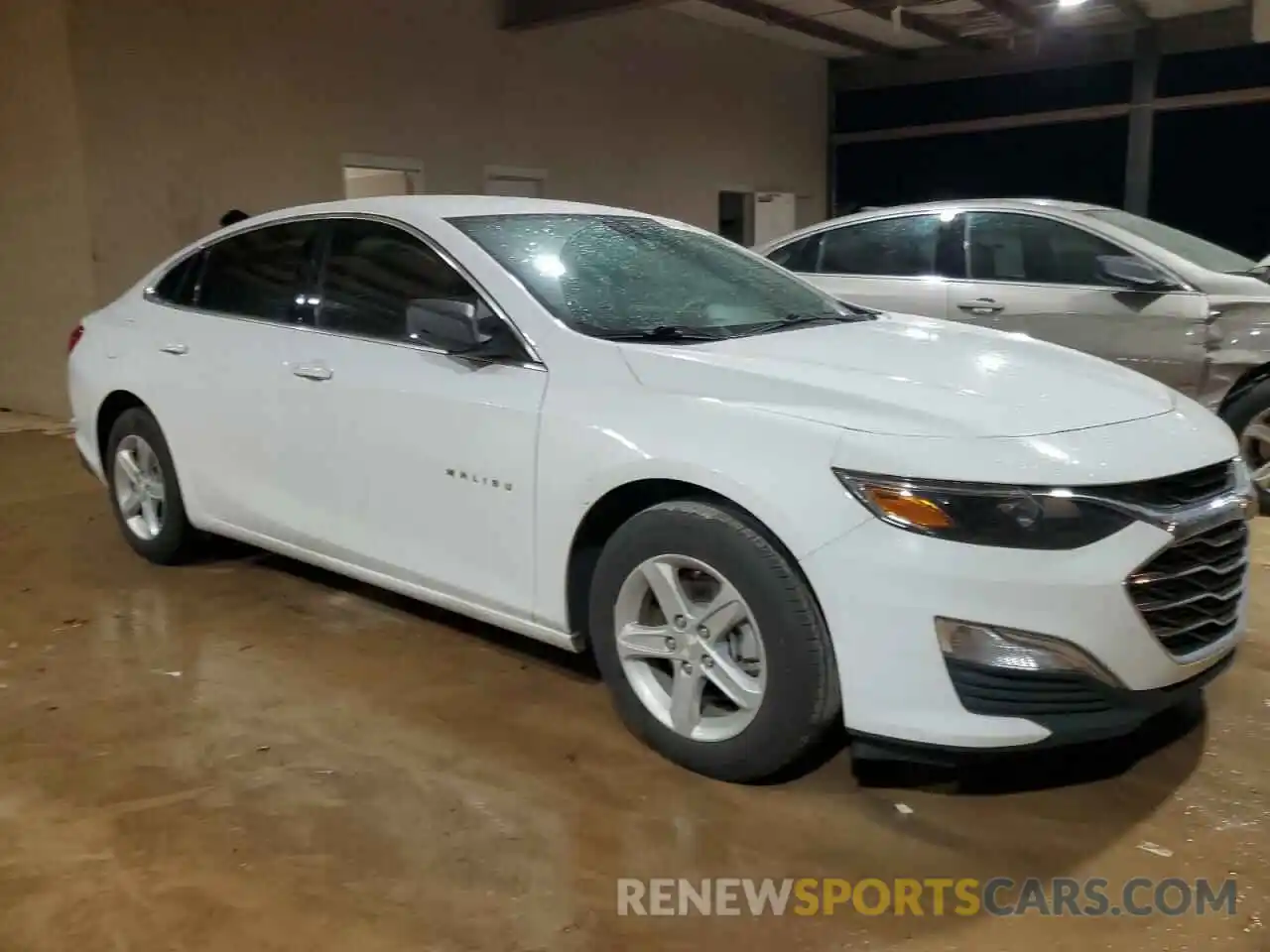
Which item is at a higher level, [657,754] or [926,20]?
[926,20]

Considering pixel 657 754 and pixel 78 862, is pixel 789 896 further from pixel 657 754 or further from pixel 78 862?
pixel 78 862

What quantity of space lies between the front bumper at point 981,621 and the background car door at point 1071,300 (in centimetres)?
318

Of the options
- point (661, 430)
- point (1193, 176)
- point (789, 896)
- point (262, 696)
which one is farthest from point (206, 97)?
point (1193, 176)

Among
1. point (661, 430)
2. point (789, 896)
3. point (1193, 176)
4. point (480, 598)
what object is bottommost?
point (789, 896)

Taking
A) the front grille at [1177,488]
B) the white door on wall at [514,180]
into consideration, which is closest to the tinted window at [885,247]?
the front grille at [1177,488]

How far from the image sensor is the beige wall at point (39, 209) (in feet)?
24.6

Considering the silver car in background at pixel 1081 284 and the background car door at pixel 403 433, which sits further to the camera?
the silver car in background at pixel 1081 284

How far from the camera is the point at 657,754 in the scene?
2.67 m

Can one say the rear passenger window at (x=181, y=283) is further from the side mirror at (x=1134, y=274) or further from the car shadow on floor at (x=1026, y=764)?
the side mirror at (x=1134, y=274)

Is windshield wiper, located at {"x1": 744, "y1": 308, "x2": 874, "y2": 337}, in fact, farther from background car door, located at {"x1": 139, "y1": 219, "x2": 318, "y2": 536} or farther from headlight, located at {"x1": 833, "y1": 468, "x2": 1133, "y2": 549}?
background car door, located at {"x1": 139, "y1": 219, "x2": 318, "y2": 536}

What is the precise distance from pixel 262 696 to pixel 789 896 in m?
1.67

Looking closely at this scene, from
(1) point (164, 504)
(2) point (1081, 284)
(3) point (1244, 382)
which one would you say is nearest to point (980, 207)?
(2) point (1081, 284)

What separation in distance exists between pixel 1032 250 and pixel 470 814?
4343mm

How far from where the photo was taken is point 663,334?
2803 mm
